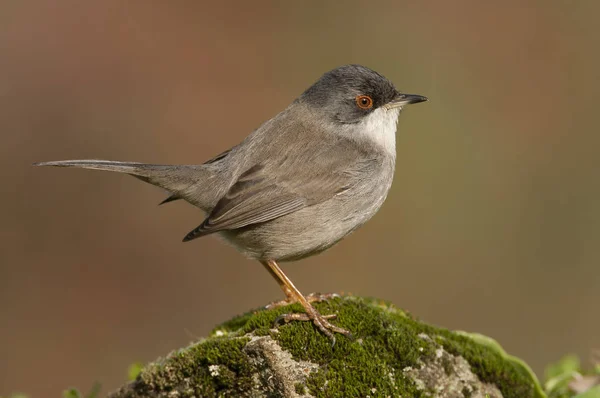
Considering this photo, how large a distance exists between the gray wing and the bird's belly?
0.23 ft

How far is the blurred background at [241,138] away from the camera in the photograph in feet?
39.1

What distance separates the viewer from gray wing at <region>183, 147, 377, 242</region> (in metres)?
5.93

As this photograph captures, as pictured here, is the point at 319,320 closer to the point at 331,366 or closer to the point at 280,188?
the point at 331,366

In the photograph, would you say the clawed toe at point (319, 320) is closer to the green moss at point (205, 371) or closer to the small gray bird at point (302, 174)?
the small gray bird at point (302, 174)

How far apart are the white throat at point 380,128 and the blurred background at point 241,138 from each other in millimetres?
4402

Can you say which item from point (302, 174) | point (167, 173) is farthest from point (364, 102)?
point (167, 173)

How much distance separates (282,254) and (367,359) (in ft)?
4.64

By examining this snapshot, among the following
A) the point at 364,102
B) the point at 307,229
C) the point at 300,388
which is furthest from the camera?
the point at 364,102

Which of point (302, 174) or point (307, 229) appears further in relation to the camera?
point (302, 174)

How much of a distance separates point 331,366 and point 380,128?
2.64m

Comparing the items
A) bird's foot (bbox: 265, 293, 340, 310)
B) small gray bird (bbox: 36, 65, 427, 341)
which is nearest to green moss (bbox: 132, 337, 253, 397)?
small gray bird (bbox: 36, 65, 427, 341)

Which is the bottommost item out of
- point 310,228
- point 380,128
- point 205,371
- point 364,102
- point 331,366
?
point 331,366

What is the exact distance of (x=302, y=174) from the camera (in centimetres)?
616

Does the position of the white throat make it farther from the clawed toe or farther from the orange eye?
the clawed toe
